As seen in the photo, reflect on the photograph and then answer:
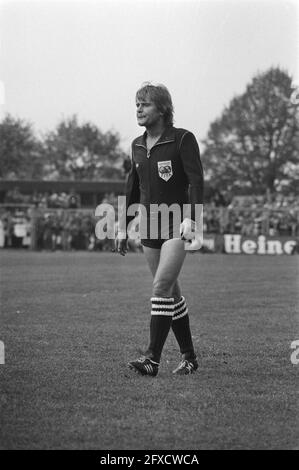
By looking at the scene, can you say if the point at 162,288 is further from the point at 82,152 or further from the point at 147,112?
the point at 82,152

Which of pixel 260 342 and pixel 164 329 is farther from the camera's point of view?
pixel 260 342

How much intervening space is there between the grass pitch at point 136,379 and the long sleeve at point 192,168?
4.90ft

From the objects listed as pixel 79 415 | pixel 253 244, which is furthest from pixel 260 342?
pixel 253 244

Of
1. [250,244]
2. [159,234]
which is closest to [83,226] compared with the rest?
[250,244]

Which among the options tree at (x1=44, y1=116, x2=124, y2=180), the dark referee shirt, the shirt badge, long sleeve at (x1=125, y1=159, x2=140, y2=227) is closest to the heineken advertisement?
long sleeve at (x1=125, y1=159, x2=140, y2=227)

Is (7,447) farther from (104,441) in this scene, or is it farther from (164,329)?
(164,329)

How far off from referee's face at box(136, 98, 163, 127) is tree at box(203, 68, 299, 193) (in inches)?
2411

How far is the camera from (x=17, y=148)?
68.2 meters

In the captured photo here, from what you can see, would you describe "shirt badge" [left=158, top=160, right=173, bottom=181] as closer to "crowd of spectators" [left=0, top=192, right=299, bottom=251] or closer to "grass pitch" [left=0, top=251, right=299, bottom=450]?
"grass pitch" [left=0, top=251, right=299, bottom=450]

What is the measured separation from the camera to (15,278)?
66.2 feet

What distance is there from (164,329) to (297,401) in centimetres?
154

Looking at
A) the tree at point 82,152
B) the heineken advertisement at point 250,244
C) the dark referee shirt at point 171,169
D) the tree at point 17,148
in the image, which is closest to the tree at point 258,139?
the tree at point 82,152

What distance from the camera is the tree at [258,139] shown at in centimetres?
6838

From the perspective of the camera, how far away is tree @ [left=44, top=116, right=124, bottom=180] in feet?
260
